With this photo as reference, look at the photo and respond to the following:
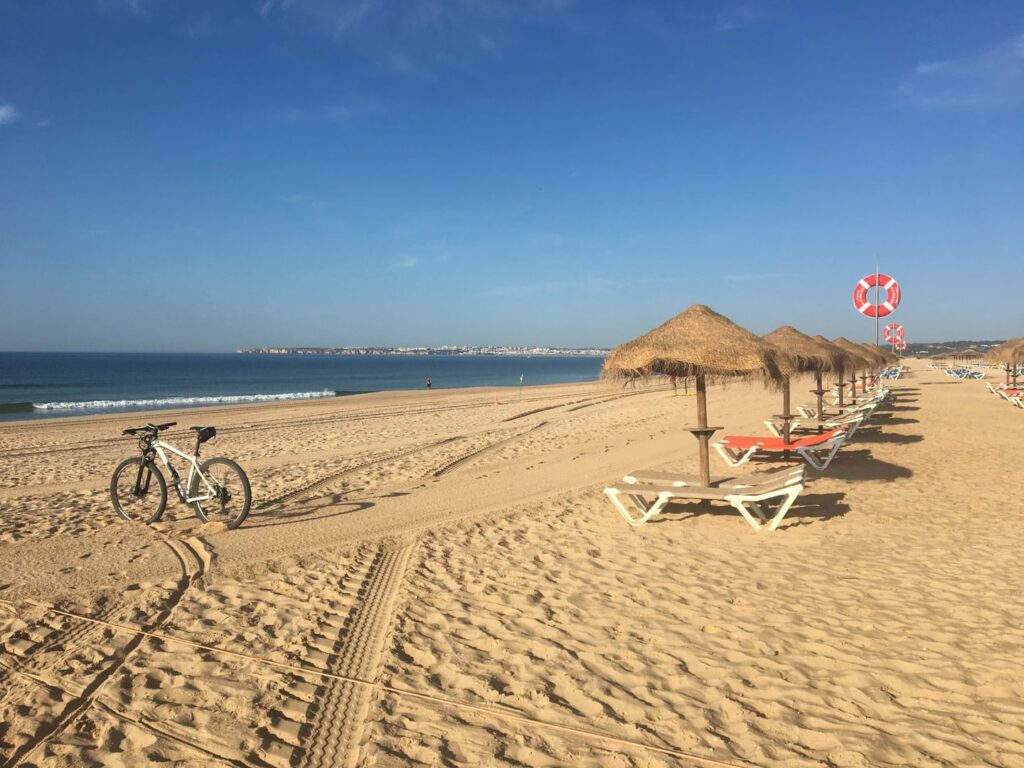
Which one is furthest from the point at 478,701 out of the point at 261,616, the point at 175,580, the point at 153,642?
the point at 175,580

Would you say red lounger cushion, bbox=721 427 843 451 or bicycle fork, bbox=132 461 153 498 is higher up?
bicycle fork, bbox=132 461 153 498

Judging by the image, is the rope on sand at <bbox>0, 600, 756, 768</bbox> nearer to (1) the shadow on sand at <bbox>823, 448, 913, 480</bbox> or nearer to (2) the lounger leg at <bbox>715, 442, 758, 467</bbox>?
(1) the shadow on sand at <bbox>823, 448, 913, 480</bbox>

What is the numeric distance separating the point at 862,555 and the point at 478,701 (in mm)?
3992

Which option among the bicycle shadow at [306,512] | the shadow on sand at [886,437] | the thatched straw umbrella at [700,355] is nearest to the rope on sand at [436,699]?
the bicycle shadow at [306,512]

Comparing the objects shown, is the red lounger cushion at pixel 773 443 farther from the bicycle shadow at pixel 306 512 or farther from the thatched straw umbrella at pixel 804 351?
the bicycle shadow at pixel 306 512

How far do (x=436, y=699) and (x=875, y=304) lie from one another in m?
20.3

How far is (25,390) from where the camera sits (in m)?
44.4

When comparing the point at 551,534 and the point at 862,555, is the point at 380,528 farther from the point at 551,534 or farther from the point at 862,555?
the point at 862,555

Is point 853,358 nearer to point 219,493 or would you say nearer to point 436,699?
point 219,493

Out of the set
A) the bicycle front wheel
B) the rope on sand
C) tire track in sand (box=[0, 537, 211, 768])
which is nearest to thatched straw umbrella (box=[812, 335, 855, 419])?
the bicycle front wheel

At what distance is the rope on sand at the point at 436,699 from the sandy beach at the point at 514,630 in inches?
0.6

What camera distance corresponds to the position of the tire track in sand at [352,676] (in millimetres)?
2889

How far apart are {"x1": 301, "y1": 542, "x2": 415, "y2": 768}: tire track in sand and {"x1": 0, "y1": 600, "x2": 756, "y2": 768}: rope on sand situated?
4.0 inches

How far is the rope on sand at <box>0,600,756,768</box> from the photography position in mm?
2826
